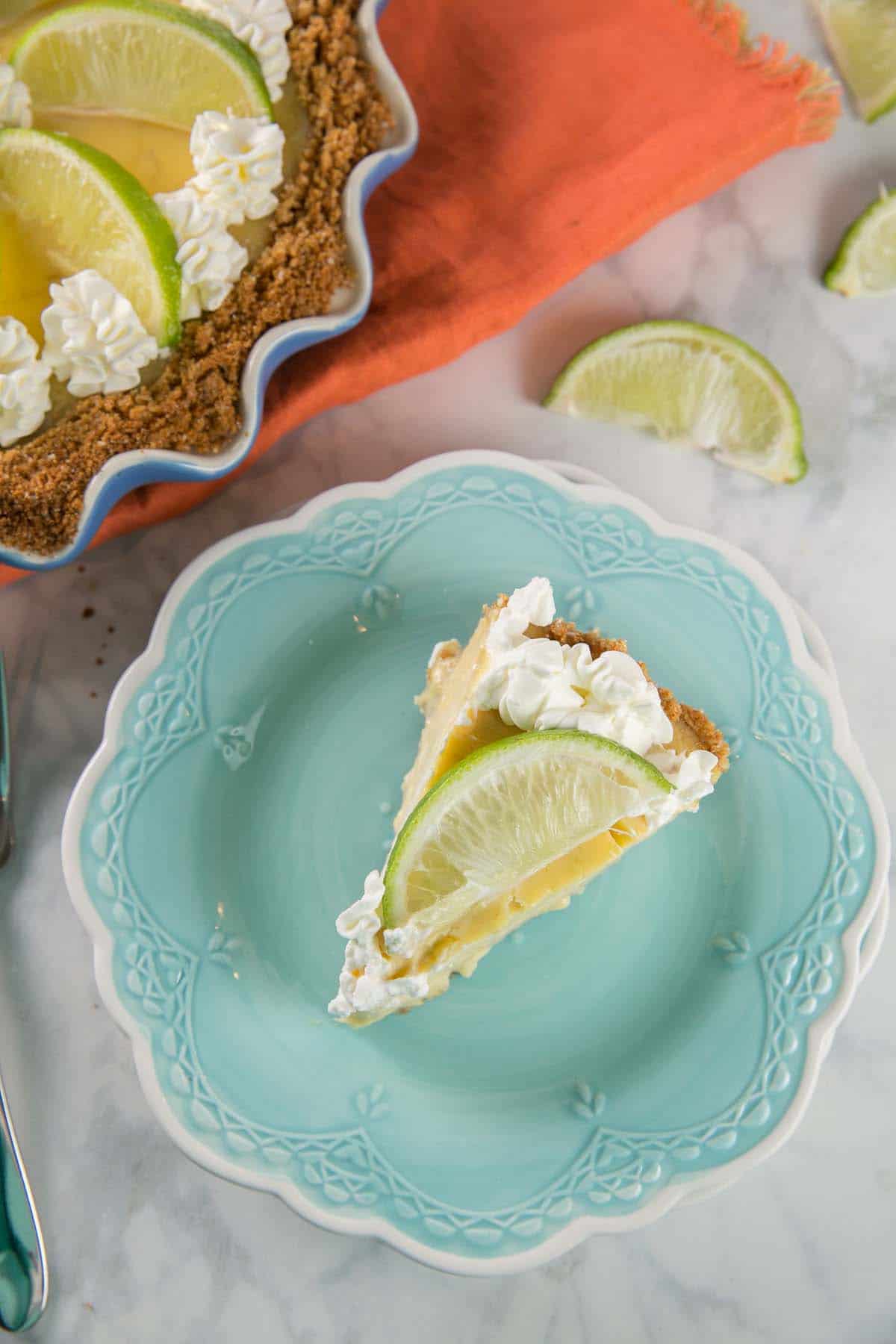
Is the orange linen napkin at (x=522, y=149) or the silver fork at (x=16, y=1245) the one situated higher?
the orange linen napkin at (x=522, y=149)

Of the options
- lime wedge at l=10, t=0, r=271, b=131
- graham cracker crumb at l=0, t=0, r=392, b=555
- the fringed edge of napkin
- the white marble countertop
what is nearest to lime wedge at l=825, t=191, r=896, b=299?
the white marble countertop

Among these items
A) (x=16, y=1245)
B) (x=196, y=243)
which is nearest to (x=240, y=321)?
(x=196, y=243)

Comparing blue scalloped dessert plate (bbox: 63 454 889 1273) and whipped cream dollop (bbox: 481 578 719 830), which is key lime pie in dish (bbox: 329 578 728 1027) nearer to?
whipped cream dollop (bbox: 481 578 719 830)

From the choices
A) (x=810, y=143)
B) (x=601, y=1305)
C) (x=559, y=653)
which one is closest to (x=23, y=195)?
(x=559, y=653)

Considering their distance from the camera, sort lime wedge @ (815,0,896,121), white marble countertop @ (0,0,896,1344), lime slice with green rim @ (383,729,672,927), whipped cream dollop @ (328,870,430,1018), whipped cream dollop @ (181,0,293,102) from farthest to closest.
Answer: lime wedge @ (815,0,896,121), white marble countertop @ (0,0,896,1344), whipped cream dollop @ (181,0,293,102), whipped cream dollop @ (328,870,430,1018), lime slice with green rim @ (383,729,672,927)

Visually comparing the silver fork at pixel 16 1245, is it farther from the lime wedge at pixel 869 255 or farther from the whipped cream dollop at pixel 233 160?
the lime wedge at pixel 869 255

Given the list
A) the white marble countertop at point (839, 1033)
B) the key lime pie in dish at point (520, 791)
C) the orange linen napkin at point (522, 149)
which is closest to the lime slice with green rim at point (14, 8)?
the orange linen napkin at point (522, 149)
